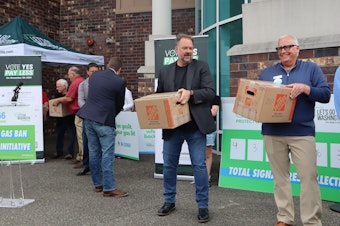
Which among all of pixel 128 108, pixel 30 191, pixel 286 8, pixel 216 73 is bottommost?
pixel 30 191

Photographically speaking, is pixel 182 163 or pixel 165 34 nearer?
pixel 182 163

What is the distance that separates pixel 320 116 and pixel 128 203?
2475 millimetres

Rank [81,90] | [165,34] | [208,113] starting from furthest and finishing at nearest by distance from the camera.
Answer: [165,34], [81,90], [208,113]

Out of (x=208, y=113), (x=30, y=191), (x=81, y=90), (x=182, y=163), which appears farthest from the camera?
(x=81, y=90)

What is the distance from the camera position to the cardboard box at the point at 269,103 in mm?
3301

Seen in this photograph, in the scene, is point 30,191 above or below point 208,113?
below

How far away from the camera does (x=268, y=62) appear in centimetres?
551

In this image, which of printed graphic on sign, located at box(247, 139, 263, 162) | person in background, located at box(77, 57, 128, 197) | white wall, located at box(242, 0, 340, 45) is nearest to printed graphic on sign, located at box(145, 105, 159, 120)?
person in background, located at box(77, 57, 128, 197)

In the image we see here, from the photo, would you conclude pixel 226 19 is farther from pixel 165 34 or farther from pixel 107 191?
pixel 107 191

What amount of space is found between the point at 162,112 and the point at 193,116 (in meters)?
0.38

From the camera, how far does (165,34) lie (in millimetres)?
9375

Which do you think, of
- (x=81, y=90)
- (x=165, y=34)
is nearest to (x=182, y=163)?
(x=81, y=90)

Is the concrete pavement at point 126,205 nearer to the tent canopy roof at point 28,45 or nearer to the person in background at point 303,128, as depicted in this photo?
the person in background at point 303,128

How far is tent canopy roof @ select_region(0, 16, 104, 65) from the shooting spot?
7973 mm
